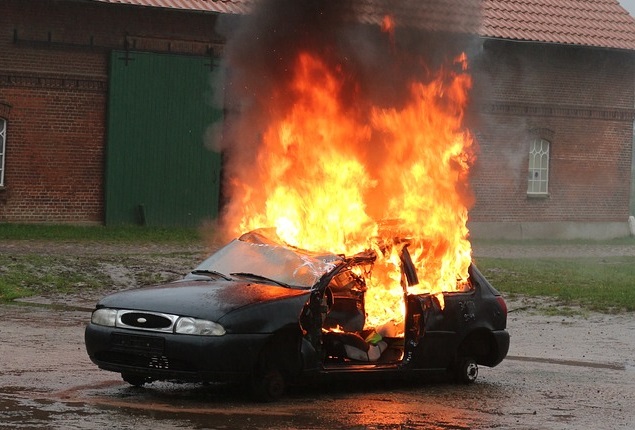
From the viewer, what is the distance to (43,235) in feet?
90.8

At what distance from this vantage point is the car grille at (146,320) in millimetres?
10609

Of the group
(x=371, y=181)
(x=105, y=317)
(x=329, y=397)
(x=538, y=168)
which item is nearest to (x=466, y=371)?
(x=329, y=397)

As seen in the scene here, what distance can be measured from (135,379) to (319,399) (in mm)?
1589

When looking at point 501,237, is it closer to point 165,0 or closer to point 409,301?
point 165,0

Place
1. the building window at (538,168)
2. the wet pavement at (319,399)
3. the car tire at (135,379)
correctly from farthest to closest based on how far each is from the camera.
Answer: the building window at (538,168), the car tire at (135,379), the wet pavement at (319,399)

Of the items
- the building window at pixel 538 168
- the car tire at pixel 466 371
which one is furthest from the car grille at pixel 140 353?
the building window at pixel 538 168

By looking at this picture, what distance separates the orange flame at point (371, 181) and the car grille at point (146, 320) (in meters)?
2.32

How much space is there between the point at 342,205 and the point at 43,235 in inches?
625

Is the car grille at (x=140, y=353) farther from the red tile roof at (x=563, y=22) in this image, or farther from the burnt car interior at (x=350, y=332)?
the red tile roof at (x=563, y=22)

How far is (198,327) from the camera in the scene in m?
10.5

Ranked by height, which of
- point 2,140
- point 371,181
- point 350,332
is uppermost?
point 2,140

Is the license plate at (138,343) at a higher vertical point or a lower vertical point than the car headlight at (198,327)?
lower

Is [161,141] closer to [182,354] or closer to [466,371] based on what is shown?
[466,371]

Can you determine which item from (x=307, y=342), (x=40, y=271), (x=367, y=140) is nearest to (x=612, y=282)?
(x=40, y=271)
